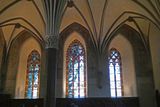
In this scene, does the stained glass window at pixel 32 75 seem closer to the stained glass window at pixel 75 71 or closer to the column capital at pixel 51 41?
the stained glass window at pixel 75 71

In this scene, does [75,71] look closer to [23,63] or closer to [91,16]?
[23,63]

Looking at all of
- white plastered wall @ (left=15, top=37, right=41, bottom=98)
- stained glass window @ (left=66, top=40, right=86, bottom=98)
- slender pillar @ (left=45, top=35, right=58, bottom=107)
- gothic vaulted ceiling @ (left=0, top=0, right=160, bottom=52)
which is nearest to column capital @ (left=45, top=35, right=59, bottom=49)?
slender pillar @ (left=45, top=35, right=58, bottom=107)

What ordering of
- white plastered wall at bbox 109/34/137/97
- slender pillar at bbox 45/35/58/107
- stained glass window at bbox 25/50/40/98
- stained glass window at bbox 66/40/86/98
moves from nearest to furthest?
1. slender pillar at bbox 45/35/58/107
2. white plastered wall at bbox 109/34/137/97
3. stained glass window at bbox 66/40/86/98
4. stained glass window at bbox 25/50/40/98

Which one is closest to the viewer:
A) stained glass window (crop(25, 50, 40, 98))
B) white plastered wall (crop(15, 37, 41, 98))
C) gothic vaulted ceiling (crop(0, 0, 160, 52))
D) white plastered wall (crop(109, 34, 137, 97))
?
gothic vaulted ceiling (crop(0, 0, 160, 52))

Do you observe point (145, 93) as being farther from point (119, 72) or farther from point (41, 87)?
point (41, 87)

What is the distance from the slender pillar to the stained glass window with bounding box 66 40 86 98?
688 centimetres

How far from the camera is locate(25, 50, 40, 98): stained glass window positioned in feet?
64.0

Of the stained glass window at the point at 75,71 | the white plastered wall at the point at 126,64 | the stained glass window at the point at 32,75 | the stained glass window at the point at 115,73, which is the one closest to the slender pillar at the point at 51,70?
the stained glass window at the point at 75,71

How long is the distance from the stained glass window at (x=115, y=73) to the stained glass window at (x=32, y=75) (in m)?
6.28

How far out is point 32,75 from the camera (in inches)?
790

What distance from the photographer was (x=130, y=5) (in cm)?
1694

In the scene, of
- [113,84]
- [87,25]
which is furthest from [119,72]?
[87,25]

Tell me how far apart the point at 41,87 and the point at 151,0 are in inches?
418

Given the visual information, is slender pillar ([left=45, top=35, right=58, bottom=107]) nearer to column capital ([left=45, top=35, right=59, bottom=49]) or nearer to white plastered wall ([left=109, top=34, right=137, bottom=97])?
column capital ([left=45, top=35, right=59, bottom=49])
